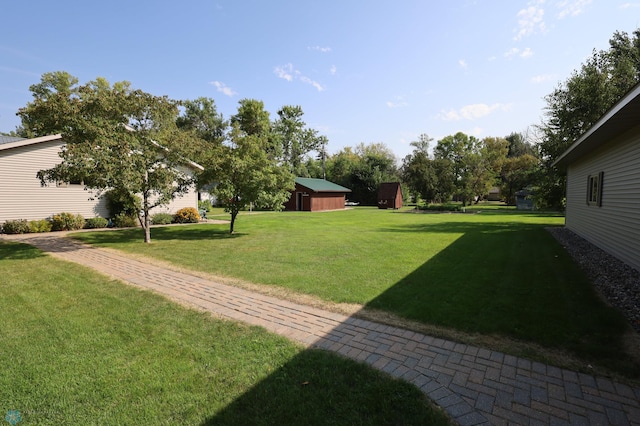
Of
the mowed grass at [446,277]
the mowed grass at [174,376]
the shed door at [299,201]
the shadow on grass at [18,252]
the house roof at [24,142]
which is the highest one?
the house roof at [24,142]

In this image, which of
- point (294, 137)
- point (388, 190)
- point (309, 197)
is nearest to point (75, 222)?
point (309, 197)

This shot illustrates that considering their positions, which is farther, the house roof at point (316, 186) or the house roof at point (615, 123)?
the house roof at point (316, 186)

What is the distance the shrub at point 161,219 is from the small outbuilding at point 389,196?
27.2 meters

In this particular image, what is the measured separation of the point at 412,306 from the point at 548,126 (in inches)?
838

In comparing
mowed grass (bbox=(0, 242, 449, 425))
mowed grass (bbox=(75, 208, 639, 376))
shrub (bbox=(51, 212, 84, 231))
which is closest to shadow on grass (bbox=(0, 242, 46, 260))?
mowed grass (bbox=(75, 208, 639, 376))

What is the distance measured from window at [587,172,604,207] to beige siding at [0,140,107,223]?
21.7m

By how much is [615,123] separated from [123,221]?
773 inches

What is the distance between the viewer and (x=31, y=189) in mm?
14266

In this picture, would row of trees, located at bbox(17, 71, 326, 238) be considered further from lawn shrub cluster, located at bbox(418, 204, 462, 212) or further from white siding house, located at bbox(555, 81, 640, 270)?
lawn shrub cluster, located at bbox(418, 204, 462, 212)

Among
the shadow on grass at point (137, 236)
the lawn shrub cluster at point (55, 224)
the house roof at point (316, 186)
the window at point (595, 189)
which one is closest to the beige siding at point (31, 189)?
the lawn shrub cluster at point (55, 224)

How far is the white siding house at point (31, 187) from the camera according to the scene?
1363cm

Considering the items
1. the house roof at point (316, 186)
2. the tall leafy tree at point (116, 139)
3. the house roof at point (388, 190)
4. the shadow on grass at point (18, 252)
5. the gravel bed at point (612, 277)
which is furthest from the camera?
the house roof at point (388, 190)

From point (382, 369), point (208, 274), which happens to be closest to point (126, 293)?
point (208, 274)

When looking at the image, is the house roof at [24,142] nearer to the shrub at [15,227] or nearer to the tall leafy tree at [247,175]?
the shrub at [15,227]
